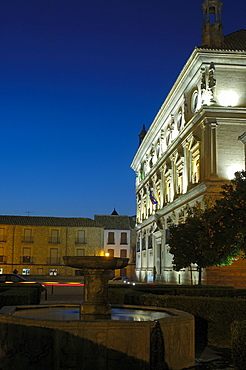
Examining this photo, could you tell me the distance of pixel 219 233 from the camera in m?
23.7

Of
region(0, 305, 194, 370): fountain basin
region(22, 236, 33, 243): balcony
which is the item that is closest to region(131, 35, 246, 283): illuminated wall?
region(0, 305, 194, 370): fountain basin

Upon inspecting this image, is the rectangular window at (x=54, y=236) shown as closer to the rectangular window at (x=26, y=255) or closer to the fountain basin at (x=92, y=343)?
the rectangular window at (x=26, y=255)

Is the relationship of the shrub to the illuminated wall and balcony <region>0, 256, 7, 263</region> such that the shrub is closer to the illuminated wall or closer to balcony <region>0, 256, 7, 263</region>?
the illuminated wall

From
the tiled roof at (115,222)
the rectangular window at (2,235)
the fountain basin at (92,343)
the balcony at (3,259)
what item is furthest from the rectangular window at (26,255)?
the fountain basin at (92,343)

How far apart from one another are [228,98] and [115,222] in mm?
46751

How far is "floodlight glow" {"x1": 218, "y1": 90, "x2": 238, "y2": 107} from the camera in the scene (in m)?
34.8

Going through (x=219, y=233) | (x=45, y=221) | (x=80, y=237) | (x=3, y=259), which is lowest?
(x=3, y=259)

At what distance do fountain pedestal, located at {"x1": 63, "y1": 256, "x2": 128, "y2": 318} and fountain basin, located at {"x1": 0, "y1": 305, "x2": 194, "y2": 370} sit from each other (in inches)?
81.8

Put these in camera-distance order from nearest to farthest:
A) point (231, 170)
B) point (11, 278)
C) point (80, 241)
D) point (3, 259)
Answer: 1. point (11, 278)
2. point (231, 170)
3. point (3, 259)
4. point (80, 241)

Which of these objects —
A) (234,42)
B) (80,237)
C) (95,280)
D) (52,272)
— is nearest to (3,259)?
(52,272)

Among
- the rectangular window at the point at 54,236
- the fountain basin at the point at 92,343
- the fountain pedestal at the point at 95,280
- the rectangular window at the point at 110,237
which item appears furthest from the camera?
the rectangular window at the point at 110,237

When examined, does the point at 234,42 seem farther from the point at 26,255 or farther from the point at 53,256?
the point at 26,255

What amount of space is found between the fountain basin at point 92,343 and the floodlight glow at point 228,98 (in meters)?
28.4

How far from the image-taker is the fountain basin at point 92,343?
7.91 m
